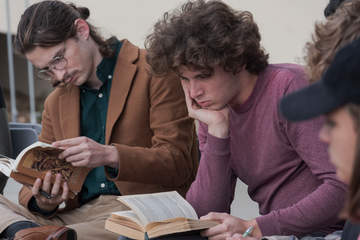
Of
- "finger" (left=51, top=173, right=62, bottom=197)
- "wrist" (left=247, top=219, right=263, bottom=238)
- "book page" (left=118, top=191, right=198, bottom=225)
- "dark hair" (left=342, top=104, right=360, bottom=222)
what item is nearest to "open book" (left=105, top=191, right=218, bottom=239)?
"book page" (left=118, top=191, right=198, bottom=225)

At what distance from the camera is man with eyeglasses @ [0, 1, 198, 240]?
2242 mm

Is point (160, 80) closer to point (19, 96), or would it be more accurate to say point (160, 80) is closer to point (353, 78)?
point (353, 78)

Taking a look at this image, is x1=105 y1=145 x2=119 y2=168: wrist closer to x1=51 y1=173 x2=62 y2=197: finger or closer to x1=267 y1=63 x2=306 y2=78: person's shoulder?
x1=51 y1=173 x2=62 y2=197: finger

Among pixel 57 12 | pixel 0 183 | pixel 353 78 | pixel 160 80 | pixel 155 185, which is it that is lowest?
pixel 0 183

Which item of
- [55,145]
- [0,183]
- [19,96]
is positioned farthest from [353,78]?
[19,96]

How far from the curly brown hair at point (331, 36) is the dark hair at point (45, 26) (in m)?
1.22

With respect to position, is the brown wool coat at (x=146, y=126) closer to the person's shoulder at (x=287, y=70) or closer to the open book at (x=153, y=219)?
Answer: the open book at (x=153, y=219)

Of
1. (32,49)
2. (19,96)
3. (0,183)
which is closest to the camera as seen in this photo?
(32,49)

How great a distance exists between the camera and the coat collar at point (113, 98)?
2350 mm

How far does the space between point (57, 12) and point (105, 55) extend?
282 mm

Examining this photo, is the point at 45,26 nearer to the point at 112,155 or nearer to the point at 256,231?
the point at 112,155

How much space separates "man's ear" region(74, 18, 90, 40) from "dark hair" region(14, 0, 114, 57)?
0.02 m

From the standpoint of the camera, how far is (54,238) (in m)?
1.87

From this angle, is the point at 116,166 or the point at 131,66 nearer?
the point at 116,166
